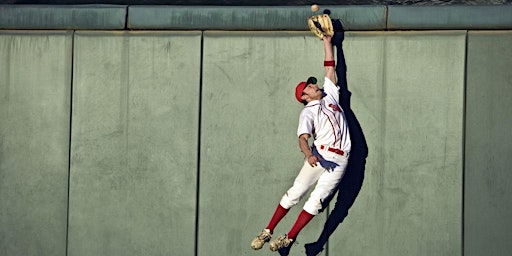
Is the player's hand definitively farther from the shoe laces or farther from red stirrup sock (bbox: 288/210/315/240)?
the shoe laces

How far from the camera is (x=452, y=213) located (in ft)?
30.9

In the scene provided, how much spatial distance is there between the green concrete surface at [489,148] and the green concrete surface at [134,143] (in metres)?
2.48

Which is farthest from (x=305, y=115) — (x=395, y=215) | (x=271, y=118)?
(x=395, y=215)

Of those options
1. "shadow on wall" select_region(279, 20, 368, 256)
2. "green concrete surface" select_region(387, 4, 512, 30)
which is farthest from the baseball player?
"green concrete surface" select_region(387, 4, 512, 30)

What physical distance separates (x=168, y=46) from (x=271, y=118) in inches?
46.7

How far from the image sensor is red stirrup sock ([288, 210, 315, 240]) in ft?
30.8

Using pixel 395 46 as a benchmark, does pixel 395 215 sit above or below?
below

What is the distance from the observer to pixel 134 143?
9.98m

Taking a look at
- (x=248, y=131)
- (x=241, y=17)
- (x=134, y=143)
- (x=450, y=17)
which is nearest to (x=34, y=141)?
(x=134, y=143)

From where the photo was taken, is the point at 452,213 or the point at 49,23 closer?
the point at 452,213

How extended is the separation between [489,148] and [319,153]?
4.86 ft

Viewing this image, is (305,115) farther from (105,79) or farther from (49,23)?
(49,23)

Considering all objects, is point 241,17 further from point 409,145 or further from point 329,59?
point 409,145

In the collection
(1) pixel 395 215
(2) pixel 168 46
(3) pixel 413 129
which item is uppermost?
(2) pixel 168 46
